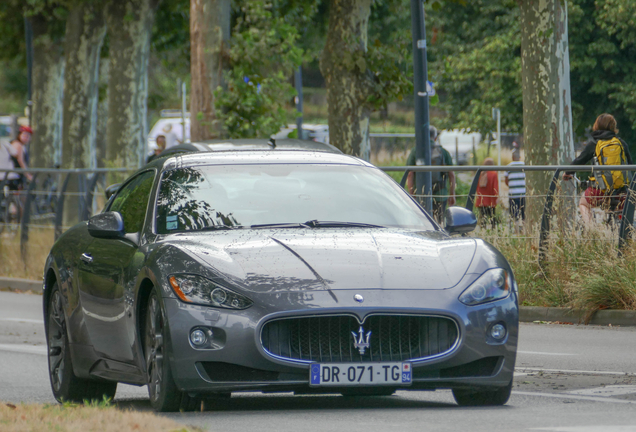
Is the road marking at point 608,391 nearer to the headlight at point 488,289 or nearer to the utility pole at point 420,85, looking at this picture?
the headlight at point 488,289

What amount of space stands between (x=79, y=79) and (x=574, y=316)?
2017 centimetres

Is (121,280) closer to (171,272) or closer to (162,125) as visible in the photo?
(171,272)

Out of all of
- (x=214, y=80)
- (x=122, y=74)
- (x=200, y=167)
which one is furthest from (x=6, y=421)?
(x=122, y=74)

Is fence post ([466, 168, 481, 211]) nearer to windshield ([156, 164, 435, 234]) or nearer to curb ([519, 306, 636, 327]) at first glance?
curb ([519, 306, 636, 327])

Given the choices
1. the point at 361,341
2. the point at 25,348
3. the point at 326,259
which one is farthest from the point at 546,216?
the point at 361,341

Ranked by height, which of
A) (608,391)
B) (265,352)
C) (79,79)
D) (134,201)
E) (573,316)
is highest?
(79,79)

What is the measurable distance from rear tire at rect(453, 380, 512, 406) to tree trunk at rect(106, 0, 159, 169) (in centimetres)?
2106

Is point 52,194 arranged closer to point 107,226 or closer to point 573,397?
point 107,226

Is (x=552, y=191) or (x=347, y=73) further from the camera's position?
(x=347, y=73)

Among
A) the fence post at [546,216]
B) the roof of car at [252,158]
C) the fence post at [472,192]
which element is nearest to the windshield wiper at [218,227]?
the roof of car at [252,158]

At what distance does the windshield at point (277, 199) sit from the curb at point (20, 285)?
10.8 m

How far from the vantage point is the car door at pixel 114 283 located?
23.5 ft

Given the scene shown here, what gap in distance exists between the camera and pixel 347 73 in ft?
67.0

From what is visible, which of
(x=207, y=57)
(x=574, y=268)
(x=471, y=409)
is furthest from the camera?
(x=207, y=57)
